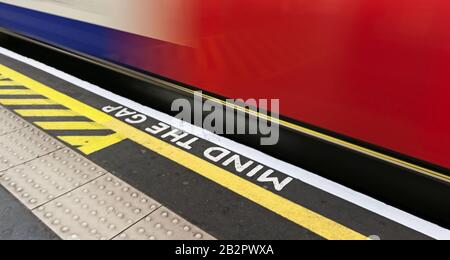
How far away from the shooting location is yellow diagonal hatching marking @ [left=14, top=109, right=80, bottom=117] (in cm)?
329

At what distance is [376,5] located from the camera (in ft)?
6.32

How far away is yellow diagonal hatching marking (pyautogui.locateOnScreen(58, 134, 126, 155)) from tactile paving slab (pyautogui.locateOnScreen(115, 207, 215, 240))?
0.94 m

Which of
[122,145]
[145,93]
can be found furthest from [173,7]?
[122,145]

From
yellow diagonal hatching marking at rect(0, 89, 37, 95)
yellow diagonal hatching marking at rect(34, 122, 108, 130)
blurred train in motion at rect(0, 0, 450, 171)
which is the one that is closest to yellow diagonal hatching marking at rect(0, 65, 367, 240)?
yellow diagonal hatching marking at rect(34, 122, 108, 130)

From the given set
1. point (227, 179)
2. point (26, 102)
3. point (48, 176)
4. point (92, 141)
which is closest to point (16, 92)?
point (26, 102)

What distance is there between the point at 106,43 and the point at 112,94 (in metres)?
0.51

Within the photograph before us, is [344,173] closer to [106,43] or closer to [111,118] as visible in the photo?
[111,118]

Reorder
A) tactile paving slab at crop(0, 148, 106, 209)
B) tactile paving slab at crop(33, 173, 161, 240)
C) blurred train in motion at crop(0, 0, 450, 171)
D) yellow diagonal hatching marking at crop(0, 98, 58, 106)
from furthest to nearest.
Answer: yellow diagonal hatching marking at crop(0, 98, 58, 106) → tactile paving slab at crop(0, 148, 106, 209) → tactile paving slab at crop(33, 173, 161, 240) → blurred train in motion at crop(0, 0, 450, 171)

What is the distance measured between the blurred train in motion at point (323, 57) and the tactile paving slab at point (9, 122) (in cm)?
115

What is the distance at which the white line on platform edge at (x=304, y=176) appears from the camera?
2078 millimetres

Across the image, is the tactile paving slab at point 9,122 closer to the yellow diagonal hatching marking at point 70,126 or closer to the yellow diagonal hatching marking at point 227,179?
the yellow diagonal hatching marking at point 70,126

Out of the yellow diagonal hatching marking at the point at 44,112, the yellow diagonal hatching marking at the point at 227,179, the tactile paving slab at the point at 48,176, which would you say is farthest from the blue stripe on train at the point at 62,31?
the tactile paving slab at the point at 48,176

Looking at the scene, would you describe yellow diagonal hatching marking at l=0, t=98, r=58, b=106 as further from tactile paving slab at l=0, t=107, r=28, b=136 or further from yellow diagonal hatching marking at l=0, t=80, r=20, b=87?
yellow diagonal hatching marking at l=0, t=80, r=20, b=87

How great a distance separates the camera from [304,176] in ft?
8.21
